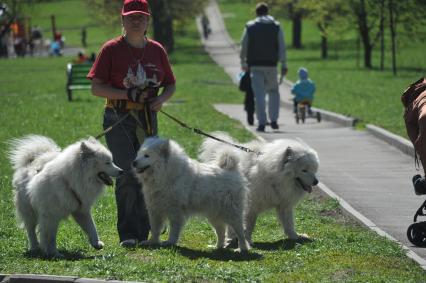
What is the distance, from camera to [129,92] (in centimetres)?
950

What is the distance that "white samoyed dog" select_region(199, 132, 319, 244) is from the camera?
A: 1008 cm

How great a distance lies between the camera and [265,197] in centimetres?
1027

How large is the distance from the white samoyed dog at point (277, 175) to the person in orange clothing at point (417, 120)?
1.15 m

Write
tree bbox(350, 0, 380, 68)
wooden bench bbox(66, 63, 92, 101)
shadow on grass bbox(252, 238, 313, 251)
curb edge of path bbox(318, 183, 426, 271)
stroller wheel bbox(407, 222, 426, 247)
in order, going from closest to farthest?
curb edge of path bbox(318, 183, 426, 271) < stroller wheel bbox(407, 222, 426, 247) < shadow on grass bbox(252, 238, 313, 251) < wooden bench bbox(66, 63, 92, 101) < tree bbox(350, 0, 380, 68)

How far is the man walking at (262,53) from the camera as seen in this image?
65.4 ft

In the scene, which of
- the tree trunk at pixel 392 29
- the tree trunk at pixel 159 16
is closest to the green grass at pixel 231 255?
the tree trunk at pixel 392 29

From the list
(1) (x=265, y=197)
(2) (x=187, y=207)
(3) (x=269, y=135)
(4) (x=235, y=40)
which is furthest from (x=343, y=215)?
(4) (x=235, y=40)

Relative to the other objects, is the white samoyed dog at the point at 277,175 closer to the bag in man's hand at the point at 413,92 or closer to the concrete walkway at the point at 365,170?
the concrete walkway at the point at 365,170

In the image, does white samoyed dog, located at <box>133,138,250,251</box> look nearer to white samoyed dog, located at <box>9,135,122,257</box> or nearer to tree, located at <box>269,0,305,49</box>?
white samoyed dog, located at <box>9,135,122,257</box>

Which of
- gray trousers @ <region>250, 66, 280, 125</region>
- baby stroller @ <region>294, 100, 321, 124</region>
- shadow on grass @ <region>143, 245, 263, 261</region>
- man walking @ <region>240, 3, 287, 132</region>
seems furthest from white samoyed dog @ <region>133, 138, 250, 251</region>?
baby stroller @ <region>294, 100, 321, 124</region>

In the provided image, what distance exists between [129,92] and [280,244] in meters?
2.23

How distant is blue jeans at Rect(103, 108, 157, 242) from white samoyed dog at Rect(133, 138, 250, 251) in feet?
0.85

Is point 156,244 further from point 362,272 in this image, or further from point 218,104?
point 218,104

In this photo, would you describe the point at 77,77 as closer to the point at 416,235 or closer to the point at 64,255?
the point at 64,255
